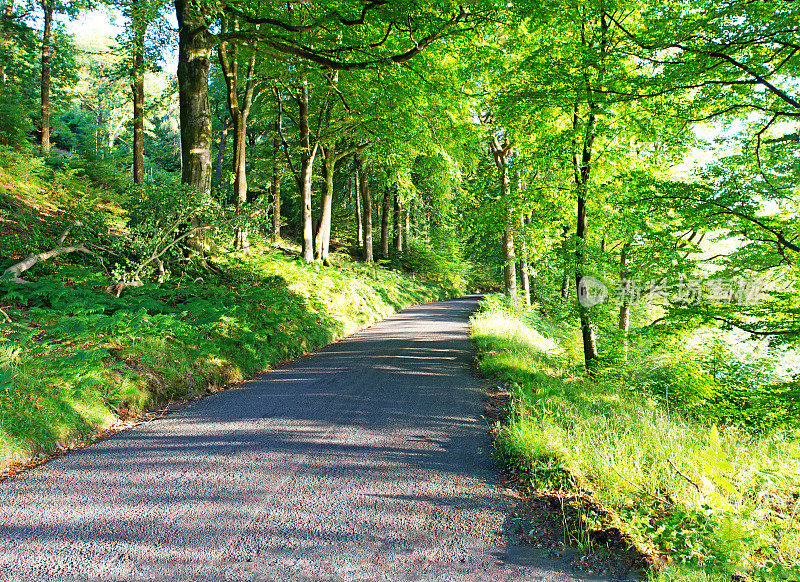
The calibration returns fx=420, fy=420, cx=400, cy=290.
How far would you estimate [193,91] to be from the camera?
367 inches

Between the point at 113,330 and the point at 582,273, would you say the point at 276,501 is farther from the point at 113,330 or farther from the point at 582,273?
the point at 582,273

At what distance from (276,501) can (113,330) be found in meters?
4.46

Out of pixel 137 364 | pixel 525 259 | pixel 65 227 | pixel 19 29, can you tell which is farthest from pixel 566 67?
pixel 19 29

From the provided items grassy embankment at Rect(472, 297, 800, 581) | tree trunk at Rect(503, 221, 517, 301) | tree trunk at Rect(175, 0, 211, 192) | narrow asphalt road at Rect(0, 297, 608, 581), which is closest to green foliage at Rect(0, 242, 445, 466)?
narrow asphalt road at Rect(0, 297, 608, 581)

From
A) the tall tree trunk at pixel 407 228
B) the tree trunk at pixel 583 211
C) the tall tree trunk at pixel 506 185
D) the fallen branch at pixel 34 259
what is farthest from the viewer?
the tall tree trunk at pixel 407 228

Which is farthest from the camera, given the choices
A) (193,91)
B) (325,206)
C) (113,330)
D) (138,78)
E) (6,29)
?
(325,206)

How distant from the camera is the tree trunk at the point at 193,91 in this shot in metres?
9.23

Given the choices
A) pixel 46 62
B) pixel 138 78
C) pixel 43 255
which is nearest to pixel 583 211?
pixel 43 255

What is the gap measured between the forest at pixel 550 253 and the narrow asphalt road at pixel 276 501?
0.68 meters

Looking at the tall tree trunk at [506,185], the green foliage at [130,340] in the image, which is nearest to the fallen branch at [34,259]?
the green foliage at [130,340]

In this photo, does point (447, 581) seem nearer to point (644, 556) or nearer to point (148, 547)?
point (644, 556)

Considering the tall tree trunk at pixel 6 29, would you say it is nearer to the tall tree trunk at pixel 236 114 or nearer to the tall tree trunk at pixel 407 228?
the tall tree trunk at pixel 236 114

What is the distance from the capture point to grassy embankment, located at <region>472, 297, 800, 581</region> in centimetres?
271

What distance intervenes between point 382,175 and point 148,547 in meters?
22.4
